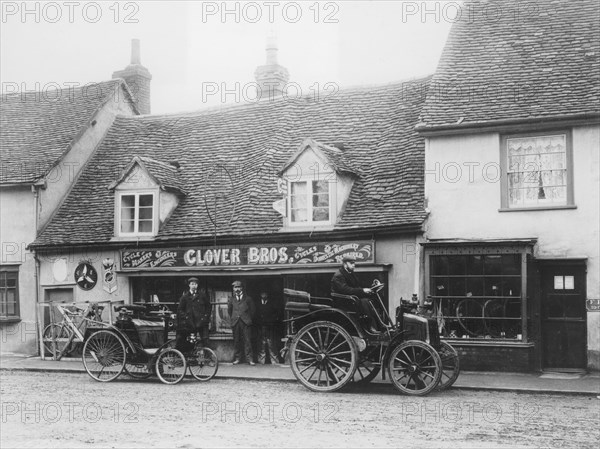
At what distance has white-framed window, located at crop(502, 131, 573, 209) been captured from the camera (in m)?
15.4

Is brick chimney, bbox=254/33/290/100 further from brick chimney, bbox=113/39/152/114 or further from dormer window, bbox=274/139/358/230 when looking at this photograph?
dormer window, bbox=274/139/358/230

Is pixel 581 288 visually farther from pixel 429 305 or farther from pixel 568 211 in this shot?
pixel 429 305

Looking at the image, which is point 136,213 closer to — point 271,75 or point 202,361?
point 202,361

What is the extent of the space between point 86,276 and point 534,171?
11.0 meters

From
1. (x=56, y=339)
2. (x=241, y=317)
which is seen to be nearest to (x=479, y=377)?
(x=241, y=317)

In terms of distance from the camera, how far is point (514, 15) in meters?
18.2

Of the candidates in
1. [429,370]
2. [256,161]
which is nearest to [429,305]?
[429,370]

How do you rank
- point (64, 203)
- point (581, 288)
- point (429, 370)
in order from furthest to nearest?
point (64, 203) → point (581, 288) → point (429, 370)

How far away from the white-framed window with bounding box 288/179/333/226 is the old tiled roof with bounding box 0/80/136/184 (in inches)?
280

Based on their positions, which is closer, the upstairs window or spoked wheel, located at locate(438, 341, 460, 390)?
spoked wheel, located at locate(438, 341, 460, 390)

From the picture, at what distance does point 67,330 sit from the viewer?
17.4 meters

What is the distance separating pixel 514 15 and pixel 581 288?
22.5ft

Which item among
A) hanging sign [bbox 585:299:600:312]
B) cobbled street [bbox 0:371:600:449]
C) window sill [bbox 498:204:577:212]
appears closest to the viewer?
cobbled street [bbox 0:371:600:449]

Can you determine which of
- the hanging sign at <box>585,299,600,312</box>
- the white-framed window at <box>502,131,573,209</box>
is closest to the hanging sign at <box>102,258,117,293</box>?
the white-framed window at <box>502,131,573,209</box>
